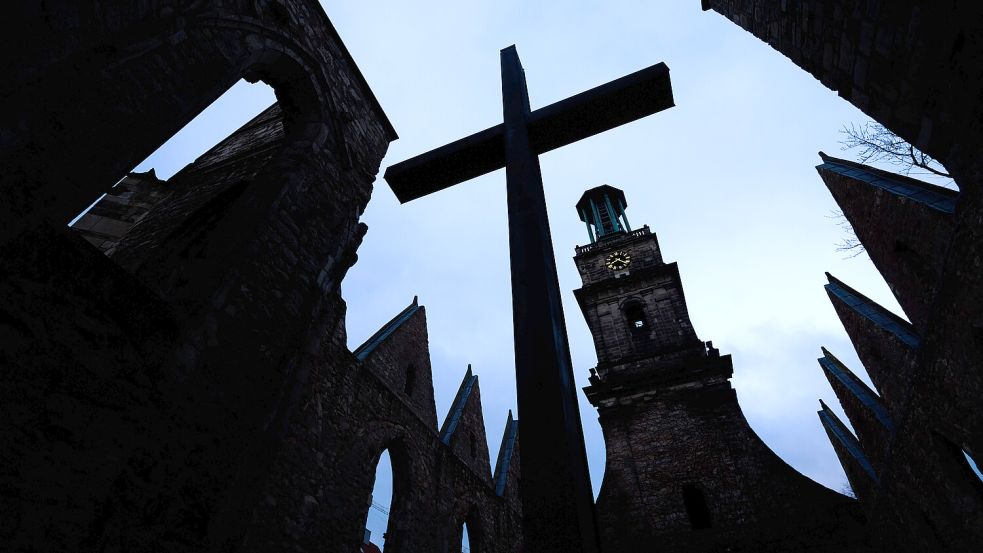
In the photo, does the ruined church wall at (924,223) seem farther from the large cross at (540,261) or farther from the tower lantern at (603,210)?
the tower lantern at (603,210)

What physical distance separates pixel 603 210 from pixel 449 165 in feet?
75.7

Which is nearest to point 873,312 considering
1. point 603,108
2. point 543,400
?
point 603,108

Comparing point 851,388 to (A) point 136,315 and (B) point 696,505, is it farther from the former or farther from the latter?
(A) point 136,315

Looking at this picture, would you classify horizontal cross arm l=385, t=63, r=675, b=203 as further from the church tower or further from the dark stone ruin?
the church tower

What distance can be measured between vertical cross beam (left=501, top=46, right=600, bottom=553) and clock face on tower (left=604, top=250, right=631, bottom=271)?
1911 centimetres

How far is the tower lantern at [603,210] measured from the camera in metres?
24.3

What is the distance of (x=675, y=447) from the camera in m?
14.9

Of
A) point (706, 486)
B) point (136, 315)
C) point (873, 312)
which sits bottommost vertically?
point (136, 315)

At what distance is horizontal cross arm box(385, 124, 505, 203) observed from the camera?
123 inches

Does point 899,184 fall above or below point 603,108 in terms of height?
above

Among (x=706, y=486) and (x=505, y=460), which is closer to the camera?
(x=706, y=486)

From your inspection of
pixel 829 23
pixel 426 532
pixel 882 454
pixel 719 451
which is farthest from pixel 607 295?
pixel 829 23

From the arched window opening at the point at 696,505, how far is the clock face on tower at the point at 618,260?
31.4ft

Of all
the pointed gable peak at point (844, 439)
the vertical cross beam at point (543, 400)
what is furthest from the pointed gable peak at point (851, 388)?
the vertical cross beam at point (543, 400)
